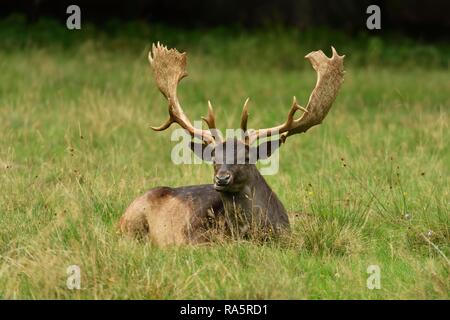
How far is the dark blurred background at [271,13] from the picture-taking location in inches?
939

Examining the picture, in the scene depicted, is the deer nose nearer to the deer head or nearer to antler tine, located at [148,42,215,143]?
the deer head

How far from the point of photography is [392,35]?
2383cm

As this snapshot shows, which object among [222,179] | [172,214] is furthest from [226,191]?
[172,214]

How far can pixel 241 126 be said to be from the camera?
8.52m

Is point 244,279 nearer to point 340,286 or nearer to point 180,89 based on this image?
point 340,286

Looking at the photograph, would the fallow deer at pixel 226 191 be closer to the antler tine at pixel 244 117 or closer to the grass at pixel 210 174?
the antler tine at pixel 244 117

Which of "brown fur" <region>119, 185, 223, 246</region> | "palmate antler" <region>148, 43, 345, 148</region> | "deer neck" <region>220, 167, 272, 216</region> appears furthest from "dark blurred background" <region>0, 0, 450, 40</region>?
"deer neck" <region>220, 167, 272, 216</region>

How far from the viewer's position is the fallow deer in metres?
8.42

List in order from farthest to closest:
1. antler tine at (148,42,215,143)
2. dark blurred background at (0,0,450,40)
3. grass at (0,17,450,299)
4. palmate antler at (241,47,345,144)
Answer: dark blurred background at (0,0,450,40), antler tine at (148,42,215,143), palmate antler at (241,47,345,144), grass at (0,17,450,299)

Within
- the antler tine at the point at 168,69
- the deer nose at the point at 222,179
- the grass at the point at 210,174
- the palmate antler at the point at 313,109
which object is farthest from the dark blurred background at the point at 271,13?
the deer nose at the point at 222,179

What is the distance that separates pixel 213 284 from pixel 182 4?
17863 mm

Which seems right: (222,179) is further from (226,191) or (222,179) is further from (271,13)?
(271,13)

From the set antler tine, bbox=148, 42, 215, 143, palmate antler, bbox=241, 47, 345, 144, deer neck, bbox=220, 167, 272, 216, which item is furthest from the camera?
antler tine, bbox=148, 42, 215, 143
